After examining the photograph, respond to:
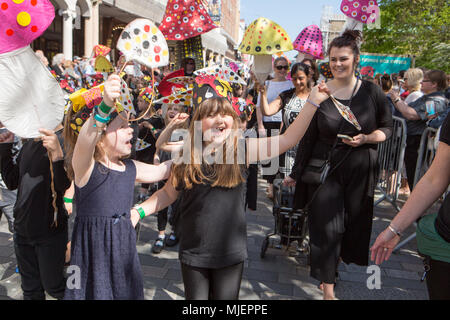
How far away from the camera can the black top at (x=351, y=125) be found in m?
3.04

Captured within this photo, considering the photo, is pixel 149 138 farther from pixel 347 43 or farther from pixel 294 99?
pixel 347 43

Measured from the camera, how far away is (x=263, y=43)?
11.9ft

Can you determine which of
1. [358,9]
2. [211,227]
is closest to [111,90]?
[211,227]

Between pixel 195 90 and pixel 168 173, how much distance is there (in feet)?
1.88

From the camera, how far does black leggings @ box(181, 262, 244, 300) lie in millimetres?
2160

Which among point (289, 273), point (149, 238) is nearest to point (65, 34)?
point (149, 238)

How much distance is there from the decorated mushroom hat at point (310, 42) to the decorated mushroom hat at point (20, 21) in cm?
442

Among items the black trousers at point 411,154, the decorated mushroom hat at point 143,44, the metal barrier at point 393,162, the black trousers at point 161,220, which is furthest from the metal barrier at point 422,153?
the decorated mushroom hat at point 143,44

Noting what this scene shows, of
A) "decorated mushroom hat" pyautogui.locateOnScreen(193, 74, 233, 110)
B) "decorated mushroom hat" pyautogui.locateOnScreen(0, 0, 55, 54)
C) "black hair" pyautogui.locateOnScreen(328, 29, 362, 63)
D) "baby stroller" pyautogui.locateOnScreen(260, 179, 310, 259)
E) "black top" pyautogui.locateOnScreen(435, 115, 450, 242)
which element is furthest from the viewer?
"baby stroller" pyautogui.locateOnScreen(260, 179, 310, 259)

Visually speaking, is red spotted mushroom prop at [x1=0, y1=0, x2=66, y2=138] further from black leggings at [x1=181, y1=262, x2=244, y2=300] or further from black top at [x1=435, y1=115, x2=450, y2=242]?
black top at [x1=435, y1=115, x2=450, y2=242]

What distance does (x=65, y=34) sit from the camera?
1507cm

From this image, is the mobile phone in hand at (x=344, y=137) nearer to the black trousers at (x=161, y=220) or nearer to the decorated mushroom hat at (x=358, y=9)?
the decorated mushroom hat at (x=358, y=9)

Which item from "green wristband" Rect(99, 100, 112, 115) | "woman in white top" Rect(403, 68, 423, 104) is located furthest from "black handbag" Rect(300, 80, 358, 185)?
"woman in white top" Rect(403, 68, 423, 104)

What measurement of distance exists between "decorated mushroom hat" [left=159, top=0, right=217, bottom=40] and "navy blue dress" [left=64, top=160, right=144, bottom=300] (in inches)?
58.2
